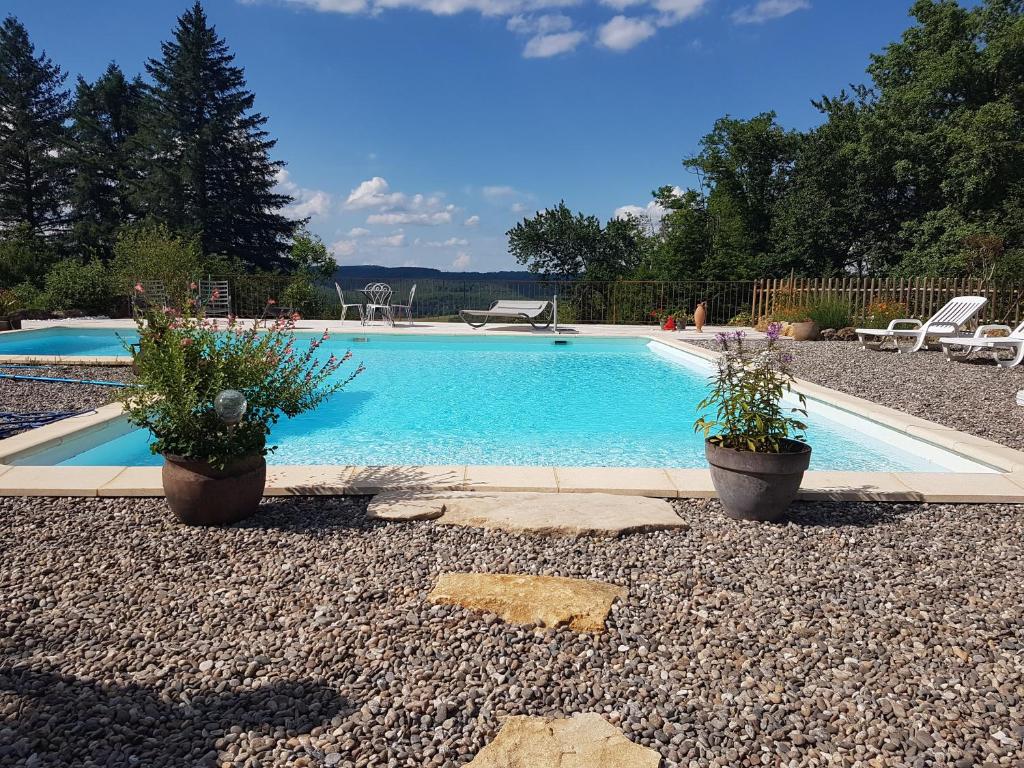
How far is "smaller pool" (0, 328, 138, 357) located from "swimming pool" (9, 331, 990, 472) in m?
4.88

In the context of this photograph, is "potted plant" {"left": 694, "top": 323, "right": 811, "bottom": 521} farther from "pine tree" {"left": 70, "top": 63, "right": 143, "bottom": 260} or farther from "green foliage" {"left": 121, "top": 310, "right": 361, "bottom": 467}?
"pine tree" {"left": 70, "top": 63, "right": 143, "bottom": 260}

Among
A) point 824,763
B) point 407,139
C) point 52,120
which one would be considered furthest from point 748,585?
point 52,120

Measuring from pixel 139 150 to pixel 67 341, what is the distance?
1977cm

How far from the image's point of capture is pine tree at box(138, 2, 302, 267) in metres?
26.8

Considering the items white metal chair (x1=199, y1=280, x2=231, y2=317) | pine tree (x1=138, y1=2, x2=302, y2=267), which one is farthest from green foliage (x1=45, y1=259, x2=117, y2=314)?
pine tree (x1=138, y1=2, x2=302, y2=267)

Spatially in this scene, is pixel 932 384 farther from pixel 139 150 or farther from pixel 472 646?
pixel 139 150

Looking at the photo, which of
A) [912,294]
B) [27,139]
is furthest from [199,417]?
[27,139]

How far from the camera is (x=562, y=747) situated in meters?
1.50

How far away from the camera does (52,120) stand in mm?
28484

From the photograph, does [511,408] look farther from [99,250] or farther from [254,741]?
[99,250]

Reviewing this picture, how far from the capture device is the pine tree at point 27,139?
2762cm

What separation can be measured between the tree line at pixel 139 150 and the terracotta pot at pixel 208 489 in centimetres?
2680

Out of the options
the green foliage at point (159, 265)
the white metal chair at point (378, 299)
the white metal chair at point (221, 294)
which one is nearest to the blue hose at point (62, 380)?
the green foliage at point (159, 265)

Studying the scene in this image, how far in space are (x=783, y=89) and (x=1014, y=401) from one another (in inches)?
728
